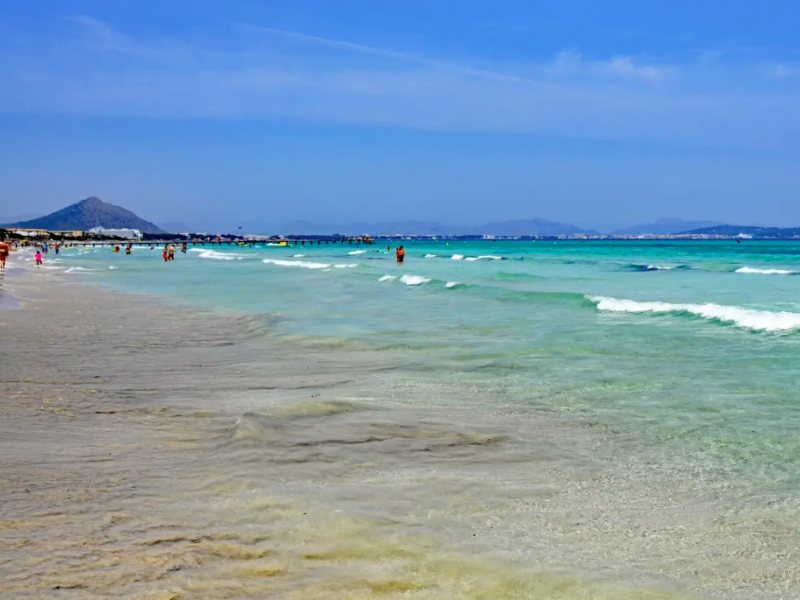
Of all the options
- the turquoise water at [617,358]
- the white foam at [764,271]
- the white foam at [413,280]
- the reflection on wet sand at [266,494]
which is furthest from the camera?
the white foam at [764,271]

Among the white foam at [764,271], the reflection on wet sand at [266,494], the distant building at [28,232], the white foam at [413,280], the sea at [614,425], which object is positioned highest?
the distant building at [28,232]

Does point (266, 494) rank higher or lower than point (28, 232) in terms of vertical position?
lower

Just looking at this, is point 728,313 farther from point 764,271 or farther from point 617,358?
point 764,271

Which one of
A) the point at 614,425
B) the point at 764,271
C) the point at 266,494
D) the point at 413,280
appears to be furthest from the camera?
the point at 764,271

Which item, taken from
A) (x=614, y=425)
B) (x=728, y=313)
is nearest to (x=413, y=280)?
(x=728, y=313)

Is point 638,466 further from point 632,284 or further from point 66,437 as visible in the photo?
point 632,284

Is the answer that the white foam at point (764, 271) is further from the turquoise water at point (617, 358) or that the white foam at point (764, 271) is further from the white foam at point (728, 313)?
the white foam at point (728, 313)

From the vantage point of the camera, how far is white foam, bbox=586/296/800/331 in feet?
53.5

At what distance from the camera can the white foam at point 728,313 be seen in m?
16.3

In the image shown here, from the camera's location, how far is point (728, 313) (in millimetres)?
18438

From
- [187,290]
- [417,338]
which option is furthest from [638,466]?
[187,290]

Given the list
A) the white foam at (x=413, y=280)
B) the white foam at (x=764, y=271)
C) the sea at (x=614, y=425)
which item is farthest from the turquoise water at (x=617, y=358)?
the white foam at (x=764, y=271)

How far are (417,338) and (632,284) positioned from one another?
22878mm

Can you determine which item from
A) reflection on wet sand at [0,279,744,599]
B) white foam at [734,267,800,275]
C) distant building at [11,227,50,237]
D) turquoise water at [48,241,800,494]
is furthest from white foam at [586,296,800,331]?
distant building at [11,227,50,237]
